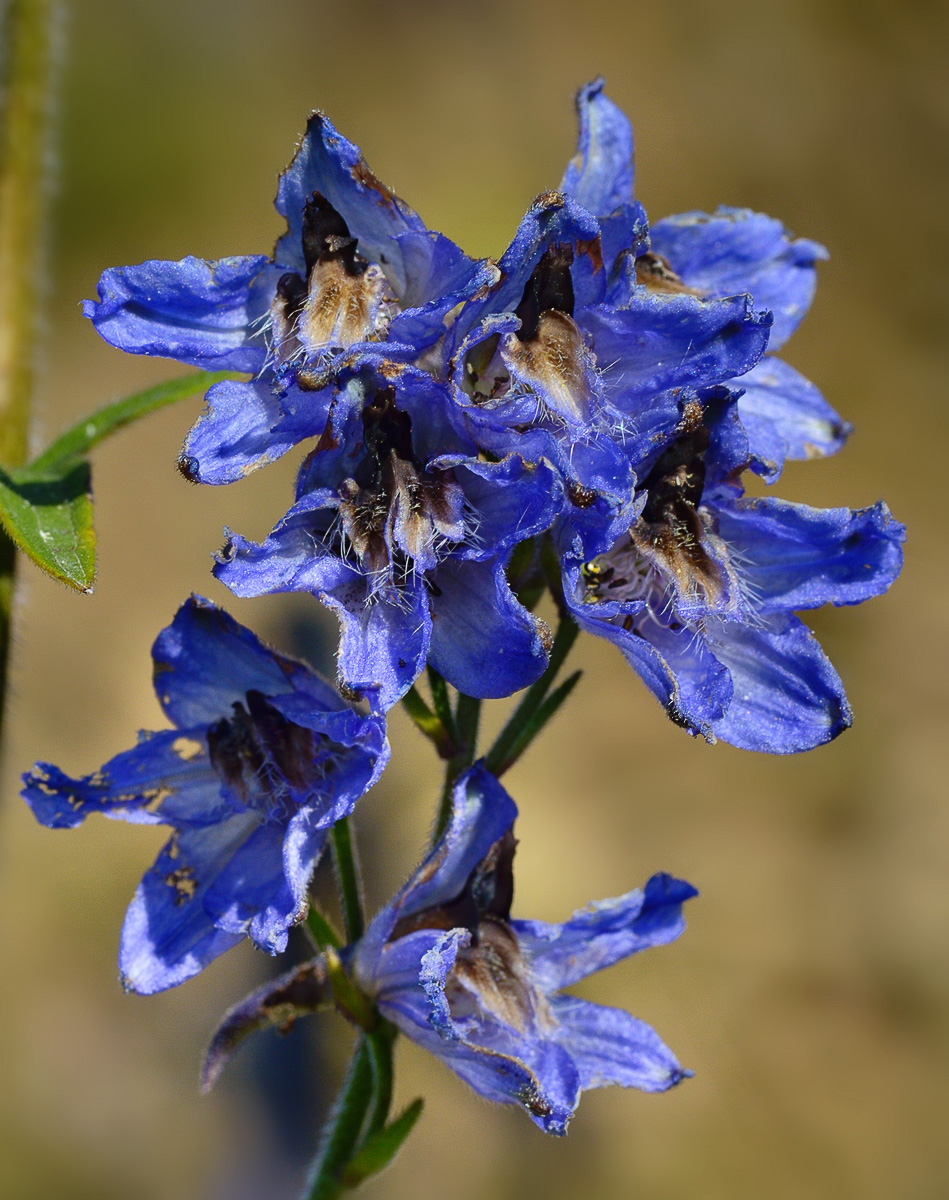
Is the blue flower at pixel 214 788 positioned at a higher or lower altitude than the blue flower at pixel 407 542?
lower

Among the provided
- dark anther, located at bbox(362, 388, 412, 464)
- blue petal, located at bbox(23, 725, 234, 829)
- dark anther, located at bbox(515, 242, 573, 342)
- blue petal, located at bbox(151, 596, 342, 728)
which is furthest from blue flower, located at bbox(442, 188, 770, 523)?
blue petal, located at bbox(23, 725, 234, 829)

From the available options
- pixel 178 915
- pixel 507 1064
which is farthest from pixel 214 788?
pixel 507 1064

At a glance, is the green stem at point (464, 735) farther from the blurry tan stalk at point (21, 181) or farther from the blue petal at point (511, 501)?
the blurry tan stalk at point (21, 181)

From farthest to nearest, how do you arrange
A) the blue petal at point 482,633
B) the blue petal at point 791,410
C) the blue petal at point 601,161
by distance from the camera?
the blue petal at point 791,410, the blue petal at point 601,161, the blue petal at point 482,633

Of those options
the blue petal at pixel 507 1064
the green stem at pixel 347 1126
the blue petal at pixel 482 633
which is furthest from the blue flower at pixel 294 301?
the green stem at pixel 347 1126

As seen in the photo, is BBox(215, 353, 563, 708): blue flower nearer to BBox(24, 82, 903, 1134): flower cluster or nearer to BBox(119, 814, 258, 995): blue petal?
BBox(24, 82, 903, 1134): flower cluster

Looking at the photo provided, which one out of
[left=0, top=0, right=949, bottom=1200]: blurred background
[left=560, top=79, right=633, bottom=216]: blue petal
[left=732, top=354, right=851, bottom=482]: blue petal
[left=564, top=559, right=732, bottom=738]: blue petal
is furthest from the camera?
[left=0, top=0, right=949, bottom=1200]: blurred background

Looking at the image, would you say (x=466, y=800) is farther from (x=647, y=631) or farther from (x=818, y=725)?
(x=818, y=725)
